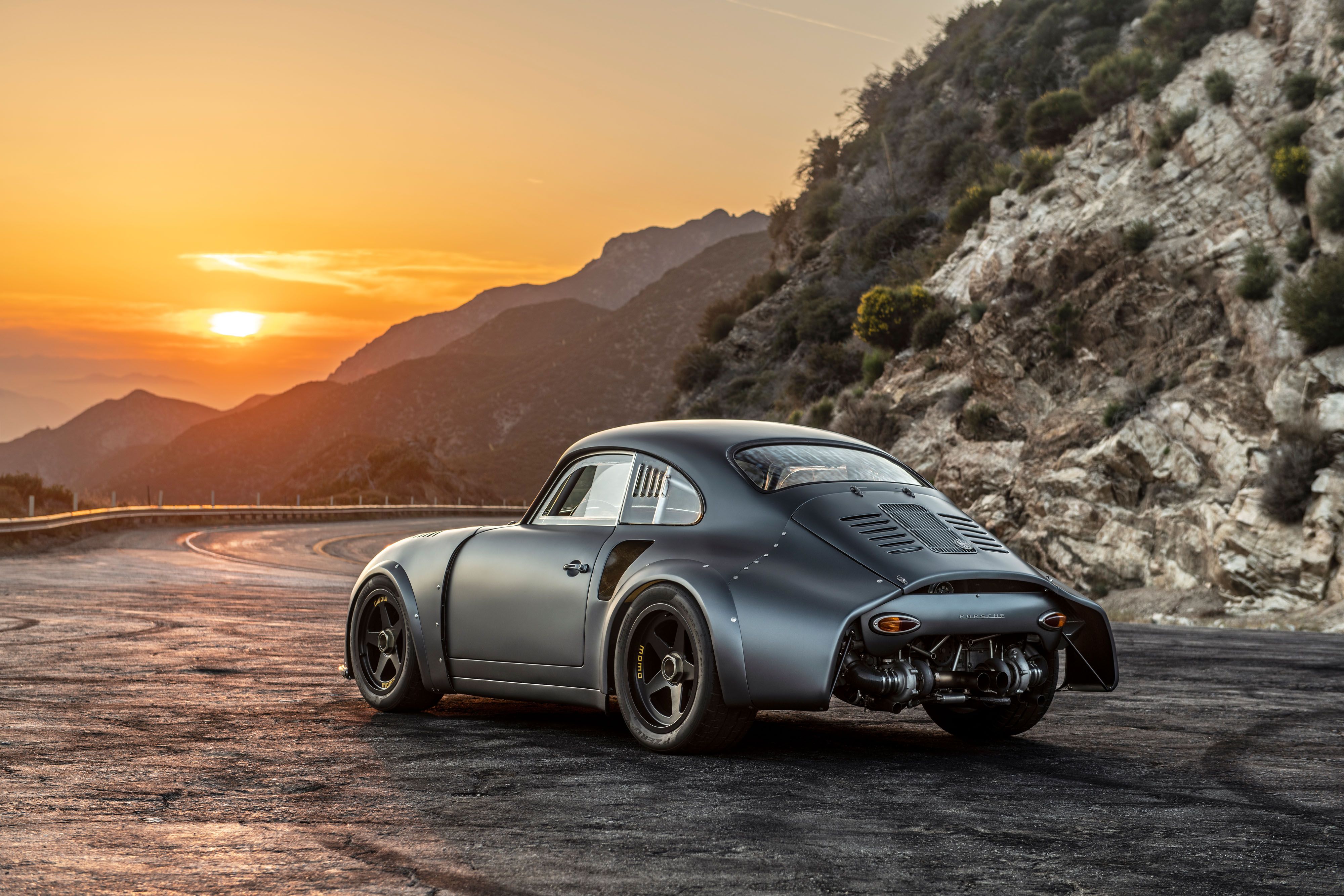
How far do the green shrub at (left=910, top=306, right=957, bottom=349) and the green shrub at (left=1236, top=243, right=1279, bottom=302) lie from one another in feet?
32.0

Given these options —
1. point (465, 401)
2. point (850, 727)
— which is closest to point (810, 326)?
point (850, 727)

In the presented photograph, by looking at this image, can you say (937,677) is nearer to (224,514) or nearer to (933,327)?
(933,327)

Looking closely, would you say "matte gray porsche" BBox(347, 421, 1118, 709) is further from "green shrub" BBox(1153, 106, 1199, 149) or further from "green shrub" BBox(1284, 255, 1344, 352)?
"green shrub" BBox(1153, 106, 1199, 149)

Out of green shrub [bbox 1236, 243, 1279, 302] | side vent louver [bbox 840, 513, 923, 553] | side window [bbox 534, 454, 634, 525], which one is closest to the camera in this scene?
side vent louver [bbox 840, 513, 923, 553]

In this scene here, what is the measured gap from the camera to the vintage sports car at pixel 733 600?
18.5 feet

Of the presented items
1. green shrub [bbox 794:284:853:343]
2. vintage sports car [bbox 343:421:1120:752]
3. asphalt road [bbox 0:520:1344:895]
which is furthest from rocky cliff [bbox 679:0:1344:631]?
vintage sports car [bbox 343:421:1120:752]

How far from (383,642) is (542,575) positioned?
4.76ft

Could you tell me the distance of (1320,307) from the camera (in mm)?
22297

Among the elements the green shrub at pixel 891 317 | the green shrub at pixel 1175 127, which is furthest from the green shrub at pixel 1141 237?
Answer: the green shrub at pixel 891 317

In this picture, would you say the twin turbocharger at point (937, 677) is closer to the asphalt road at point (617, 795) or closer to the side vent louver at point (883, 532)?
the asphalt road at point (617, 795)

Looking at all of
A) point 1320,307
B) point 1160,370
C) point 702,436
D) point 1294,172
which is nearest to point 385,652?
point 702,436

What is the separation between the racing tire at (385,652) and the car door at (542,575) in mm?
376

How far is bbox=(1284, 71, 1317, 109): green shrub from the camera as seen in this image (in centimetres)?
2720

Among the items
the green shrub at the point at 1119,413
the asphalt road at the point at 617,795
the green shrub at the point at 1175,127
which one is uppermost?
the green shrub at the point at 1175,127
